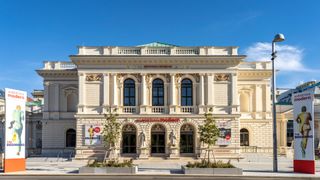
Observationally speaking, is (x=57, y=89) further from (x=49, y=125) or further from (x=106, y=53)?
(x=106, y=53)

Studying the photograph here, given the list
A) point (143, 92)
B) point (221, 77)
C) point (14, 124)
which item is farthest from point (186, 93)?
point (14, 124)

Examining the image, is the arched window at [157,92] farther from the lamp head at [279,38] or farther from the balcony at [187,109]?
the lamp head at [279,38]

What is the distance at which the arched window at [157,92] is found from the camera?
152 feet

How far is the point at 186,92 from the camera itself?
153ft

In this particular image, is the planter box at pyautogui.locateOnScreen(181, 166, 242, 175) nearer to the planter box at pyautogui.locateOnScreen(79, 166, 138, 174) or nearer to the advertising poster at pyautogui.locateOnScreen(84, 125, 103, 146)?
the planter box at pyautogui.locateOnScreen(79, 166, 138, 174)

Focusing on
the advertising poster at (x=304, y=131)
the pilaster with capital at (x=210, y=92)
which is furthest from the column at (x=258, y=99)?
the advertising poster at (x=304, y=131)

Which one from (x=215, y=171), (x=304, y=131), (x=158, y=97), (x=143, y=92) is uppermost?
(x=143, y=92)

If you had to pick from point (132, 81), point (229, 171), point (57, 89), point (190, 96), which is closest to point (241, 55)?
point (190, 96)

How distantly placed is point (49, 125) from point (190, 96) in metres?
17.6

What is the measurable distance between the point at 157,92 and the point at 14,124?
1903 centimetres

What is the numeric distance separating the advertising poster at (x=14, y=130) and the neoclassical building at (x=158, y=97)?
1373cm

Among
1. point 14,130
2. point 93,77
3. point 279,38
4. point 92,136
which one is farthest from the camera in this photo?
point 93,77

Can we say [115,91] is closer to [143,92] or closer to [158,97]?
[143,92]

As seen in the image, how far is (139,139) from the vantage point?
45281 millimetres
